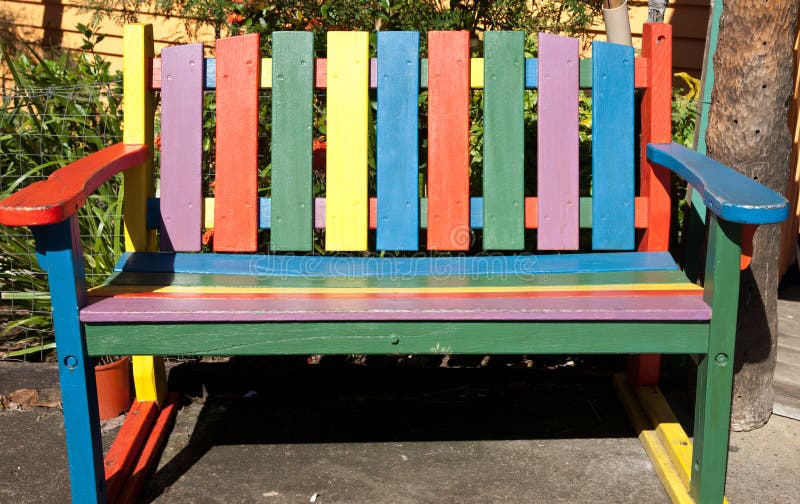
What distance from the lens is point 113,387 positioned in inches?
111

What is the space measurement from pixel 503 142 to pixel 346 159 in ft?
1.54

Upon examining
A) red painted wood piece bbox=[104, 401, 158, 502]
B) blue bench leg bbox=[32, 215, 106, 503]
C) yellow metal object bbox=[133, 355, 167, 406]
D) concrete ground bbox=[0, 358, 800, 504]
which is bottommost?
concrete ground bbox=[0, 358, 800, 504]

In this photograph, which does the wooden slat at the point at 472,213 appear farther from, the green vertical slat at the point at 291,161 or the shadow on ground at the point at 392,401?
the shadow on ground at the point at 392,401

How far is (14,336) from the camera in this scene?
3330 mm

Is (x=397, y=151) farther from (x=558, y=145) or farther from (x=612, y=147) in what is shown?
(x=612, y=147)

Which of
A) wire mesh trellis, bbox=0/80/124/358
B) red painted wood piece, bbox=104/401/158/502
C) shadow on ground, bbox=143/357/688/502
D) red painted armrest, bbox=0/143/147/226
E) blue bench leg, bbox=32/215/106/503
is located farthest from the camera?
wire mesh trellis, bbox=0/80/124/358

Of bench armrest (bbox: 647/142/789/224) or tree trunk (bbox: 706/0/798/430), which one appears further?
tree trunk (bbox: 706/0/798/430)

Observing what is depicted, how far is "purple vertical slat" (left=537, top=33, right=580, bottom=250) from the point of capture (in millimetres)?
2631

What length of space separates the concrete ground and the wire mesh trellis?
0.29m

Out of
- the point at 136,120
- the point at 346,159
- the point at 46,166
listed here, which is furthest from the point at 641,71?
the point at 46,166

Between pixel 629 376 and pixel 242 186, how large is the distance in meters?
1.37

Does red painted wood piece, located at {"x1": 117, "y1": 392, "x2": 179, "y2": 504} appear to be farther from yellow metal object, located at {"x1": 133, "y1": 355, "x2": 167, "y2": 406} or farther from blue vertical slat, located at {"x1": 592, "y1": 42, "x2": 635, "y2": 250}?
blue vertical slat, located at {"x1": 592, "y1": 42, "x2": 635, "y2": 250}

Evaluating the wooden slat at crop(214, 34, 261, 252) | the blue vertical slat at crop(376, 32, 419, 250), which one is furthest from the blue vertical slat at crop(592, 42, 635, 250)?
the wooden slat at crop(214, 34, 261, 252)

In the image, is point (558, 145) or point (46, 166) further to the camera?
point (46, 166)
